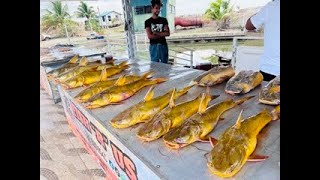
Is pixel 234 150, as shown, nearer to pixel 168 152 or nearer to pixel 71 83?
pixel 168 152

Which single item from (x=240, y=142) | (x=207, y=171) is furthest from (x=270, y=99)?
(x=207, y=171)

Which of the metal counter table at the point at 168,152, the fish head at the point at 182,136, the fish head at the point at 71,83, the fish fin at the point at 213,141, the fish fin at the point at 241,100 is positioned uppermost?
Answer: the fish head at the point at 71,83

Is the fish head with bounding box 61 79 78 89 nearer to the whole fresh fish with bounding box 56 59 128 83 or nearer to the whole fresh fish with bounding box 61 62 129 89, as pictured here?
the whole fresh fish with bounding box 61 62 129 89

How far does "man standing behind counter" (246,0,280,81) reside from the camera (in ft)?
6.59

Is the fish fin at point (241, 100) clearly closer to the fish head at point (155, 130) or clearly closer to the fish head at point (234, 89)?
the fish head at point (234, 89)

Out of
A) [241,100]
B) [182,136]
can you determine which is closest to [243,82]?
[241,100]

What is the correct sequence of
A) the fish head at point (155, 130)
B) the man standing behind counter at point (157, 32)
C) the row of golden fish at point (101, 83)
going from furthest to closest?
the man standing behind counter at point (157, 32)
the row of golden fish at point (101, 83)
the fish head at point (155, 130)

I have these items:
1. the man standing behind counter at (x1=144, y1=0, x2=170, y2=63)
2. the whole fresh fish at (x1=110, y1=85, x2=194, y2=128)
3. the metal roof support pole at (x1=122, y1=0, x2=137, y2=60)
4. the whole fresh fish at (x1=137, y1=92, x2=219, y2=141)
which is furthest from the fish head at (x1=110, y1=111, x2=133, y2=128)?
the metal roof support pole at (x1=122, y1=0, x2=137, y2=60)

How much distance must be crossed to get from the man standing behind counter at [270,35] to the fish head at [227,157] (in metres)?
1.33

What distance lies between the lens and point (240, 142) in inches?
38.5

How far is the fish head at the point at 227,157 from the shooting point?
0.89 m

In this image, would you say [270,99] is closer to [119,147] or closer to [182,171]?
[182,171]

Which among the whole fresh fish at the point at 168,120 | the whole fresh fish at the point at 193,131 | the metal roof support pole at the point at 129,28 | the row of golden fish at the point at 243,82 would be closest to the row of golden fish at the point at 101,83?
the row of golden fish at the point at 243,82
